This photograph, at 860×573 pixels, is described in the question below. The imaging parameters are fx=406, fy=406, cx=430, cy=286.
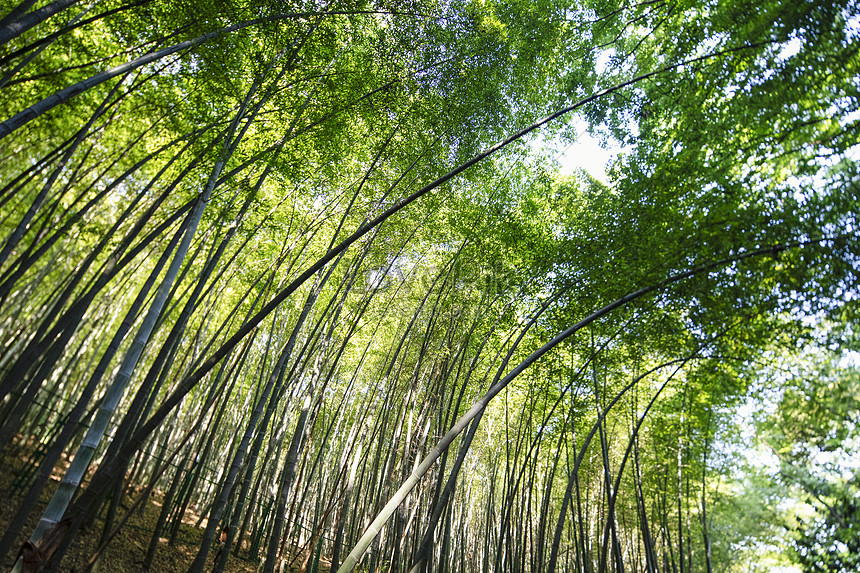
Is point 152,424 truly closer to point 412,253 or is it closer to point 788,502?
point 412,253

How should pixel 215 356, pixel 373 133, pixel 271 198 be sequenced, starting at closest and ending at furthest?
1. pixel 215 356
2. pixel 373 133
3. pixel 271 198

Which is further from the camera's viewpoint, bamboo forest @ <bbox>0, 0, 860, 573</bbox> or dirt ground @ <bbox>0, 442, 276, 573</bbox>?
dirt ground @ <bbox>0, 442, 276, 573</bbox>

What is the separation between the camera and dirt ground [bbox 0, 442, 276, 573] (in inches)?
156

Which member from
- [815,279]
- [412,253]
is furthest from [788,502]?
[412,253]

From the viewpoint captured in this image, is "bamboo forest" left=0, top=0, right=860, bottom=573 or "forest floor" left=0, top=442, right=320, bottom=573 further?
"forest floor" left=0, top=442, right=320, bottom=573

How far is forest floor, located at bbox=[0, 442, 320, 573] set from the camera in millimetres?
3969

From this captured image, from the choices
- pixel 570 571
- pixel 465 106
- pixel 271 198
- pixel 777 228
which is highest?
pixel 271 198

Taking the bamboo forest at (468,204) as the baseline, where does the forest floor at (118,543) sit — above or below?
below

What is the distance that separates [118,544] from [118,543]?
0.10 feet

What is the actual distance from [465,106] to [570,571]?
47.3 feet

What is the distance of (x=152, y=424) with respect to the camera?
6.42ft

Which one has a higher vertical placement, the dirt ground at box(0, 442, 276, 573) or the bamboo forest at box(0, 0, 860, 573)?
the bamboo forest at box(0, 0, 860, 573)

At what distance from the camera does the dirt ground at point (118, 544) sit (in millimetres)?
3965

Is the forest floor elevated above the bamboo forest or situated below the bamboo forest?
below
